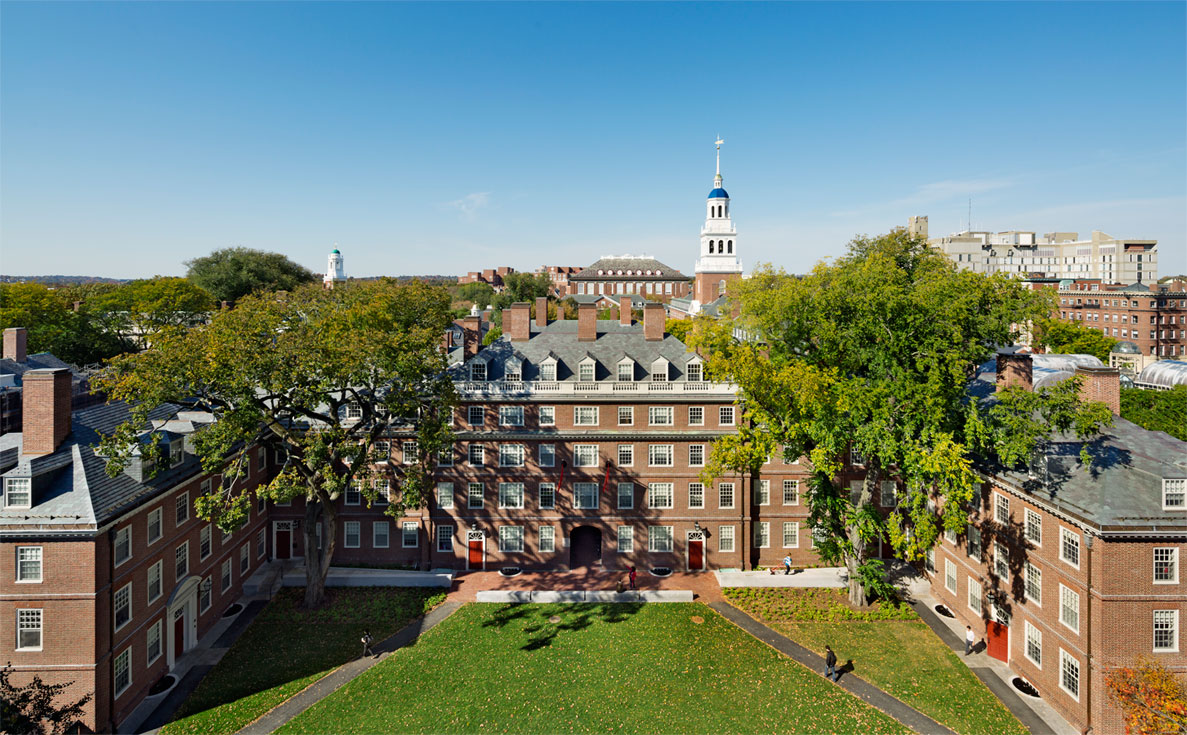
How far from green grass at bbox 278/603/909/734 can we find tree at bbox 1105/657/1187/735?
804cm

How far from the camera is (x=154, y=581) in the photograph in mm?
27938

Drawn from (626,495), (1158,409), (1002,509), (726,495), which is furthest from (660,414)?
(1158,409)

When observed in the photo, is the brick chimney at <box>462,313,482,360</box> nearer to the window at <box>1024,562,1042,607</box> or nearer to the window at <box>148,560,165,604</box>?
the window at <box>148,560,165,604</box>

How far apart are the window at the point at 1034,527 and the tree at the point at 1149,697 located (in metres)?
5.36

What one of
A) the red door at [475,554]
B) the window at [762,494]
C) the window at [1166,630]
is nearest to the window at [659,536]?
the window at [762,494]

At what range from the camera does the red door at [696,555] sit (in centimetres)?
3969

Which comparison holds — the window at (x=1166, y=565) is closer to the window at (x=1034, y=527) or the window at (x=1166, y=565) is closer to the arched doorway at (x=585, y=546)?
the window at (x=1034, y=527)

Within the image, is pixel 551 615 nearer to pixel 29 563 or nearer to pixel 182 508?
pixel 182 508

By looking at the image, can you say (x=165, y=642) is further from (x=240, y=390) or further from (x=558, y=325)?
(x=558, y=325)

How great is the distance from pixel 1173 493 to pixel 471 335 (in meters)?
37.0

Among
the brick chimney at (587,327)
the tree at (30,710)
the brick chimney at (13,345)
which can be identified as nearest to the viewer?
the tree at (30,710)

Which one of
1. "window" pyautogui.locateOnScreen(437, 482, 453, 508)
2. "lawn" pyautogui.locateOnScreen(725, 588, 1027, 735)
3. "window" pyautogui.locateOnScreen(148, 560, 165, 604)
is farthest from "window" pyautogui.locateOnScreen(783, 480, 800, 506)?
"window" pyautogui.locateOnScreen(148, 560, 165, 604)

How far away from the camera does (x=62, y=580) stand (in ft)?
77.9

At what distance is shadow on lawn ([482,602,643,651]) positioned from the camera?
1265 inches
